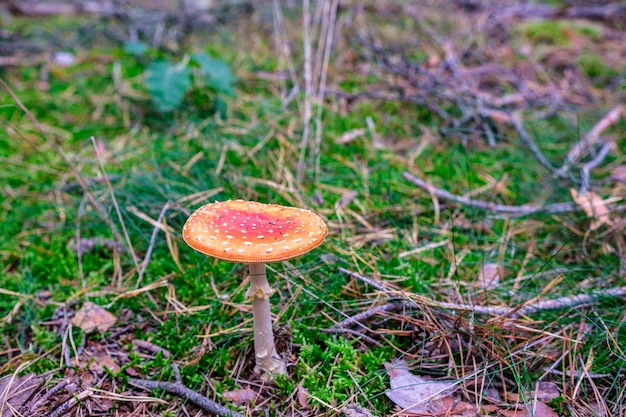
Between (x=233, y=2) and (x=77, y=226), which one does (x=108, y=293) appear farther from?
(x=233, y=2)

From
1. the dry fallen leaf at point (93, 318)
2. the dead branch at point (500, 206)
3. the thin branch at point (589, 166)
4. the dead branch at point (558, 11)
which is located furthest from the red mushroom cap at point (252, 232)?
the dead branch at point (558, 11)

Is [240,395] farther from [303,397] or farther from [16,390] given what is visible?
[16,390]

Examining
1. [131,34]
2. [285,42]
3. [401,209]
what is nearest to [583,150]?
[401,209]

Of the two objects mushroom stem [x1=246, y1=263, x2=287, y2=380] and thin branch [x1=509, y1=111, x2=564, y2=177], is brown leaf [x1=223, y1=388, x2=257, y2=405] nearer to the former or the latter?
mushroom stem [x1=246, y1=263, x2=287, y2=380]

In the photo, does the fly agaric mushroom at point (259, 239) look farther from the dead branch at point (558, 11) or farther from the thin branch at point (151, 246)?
the dead branch at point (558, 11)

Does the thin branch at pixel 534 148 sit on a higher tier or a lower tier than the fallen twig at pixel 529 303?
higher

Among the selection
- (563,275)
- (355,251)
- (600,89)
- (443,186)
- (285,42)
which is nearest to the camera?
(563,275)

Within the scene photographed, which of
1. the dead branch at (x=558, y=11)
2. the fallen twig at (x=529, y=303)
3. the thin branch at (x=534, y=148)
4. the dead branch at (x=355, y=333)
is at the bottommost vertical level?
the dead branch at (x=355, y=333)
